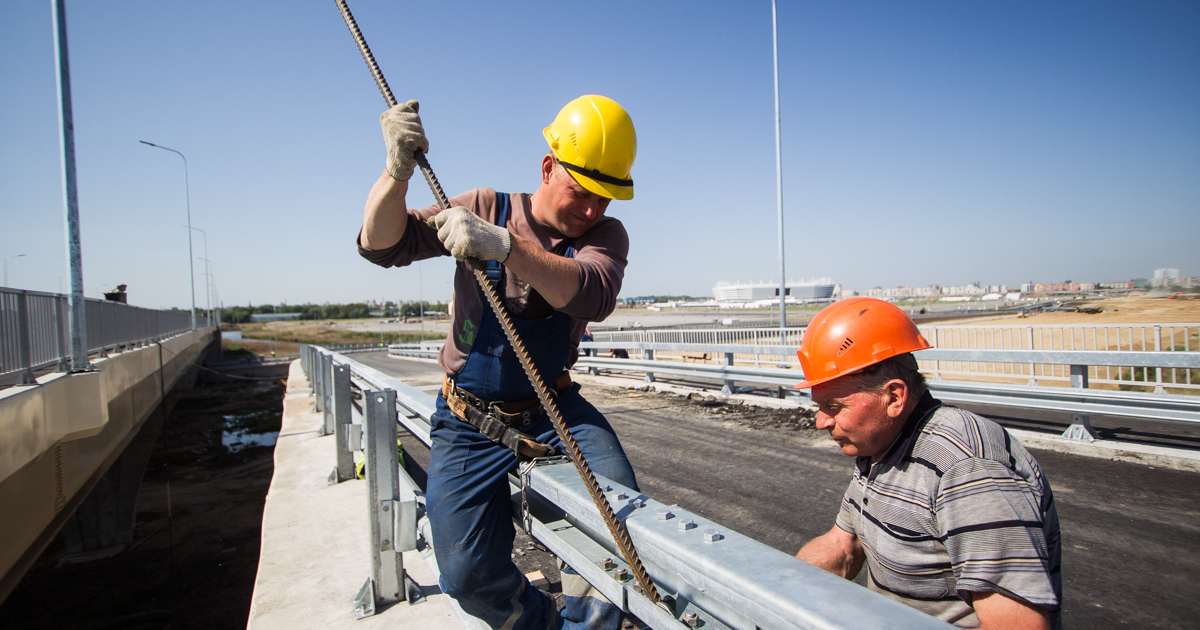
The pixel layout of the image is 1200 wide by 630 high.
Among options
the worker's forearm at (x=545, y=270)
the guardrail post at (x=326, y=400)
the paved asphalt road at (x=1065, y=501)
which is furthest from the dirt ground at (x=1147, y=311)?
the guardrail post at (x=326, y=400)

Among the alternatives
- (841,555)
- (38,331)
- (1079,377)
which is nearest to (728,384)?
(1079,377)

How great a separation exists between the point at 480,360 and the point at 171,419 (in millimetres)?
18740

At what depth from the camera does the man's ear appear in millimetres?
1842

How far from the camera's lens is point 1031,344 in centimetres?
1020

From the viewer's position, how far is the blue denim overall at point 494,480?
2.27 m

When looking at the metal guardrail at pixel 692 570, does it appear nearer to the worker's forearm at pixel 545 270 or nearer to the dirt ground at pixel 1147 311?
the worker's forearm at pixel 545 270

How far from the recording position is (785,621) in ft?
3.02

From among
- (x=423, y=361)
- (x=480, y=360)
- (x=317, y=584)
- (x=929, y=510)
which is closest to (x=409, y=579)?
(x=317, y=584)

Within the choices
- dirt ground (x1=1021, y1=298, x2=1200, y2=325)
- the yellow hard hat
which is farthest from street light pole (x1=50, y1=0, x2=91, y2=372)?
dirt ground (x1=1021, y1=298, x2=1200, y2=325)

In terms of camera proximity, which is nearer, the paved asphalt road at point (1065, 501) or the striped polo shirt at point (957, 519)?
the striped polo shirt at point (957, 519)

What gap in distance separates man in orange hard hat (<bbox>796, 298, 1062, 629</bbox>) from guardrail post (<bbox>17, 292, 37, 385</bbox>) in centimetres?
782

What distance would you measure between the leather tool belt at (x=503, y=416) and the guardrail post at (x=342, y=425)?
3.43 meters

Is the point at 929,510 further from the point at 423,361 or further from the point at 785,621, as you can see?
the point at 423,361

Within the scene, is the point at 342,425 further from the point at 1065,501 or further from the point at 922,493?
the point at 1065,501
